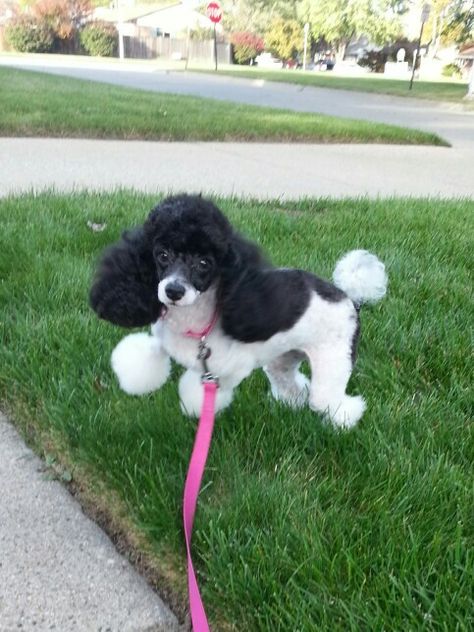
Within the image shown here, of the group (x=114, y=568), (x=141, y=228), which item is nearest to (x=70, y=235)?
(x=141, y=228)

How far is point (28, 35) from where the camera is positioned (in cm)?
5703

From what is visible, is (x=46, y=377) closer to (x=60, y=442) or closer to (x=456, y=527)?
(x=60, y=442)

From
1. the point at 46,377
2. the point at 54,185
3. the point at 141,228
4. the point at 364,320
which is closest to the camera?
the point at 141,228

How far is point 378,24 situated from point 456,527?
202 feet

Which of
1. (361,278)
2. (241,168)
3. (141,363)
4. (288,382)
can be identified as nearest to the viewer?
Answer: (141,363)

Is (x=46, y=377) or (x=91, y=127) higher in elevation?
(x=46, y=377)

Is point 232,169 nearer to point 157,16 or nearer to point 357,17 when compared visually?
point 357,17

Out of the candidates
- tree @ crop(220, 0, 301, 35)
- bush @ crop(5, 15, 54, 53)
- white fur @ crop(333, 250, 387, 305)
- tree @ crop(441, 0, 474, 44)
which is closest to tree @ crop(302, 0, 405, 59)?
tree @ crop(220, 0, 301, 35)

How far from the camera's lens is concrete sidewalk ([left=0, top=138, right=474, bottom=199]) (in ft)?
22.9

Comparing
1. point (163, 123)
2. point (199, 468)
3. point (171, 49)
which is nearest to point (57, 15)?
point (171, 49)

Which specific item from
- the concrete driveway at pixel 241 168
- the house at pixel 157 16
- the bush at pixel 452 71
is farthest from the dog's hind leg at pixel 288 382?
the house at pixel 157 16

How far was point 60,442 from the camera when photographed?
2.53 metres

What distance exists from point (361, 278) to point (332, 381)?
0.43m

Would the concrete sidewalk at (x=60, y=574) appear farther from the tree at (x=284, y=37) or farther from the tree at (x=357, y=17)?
the tree at (x=284, y=37)
